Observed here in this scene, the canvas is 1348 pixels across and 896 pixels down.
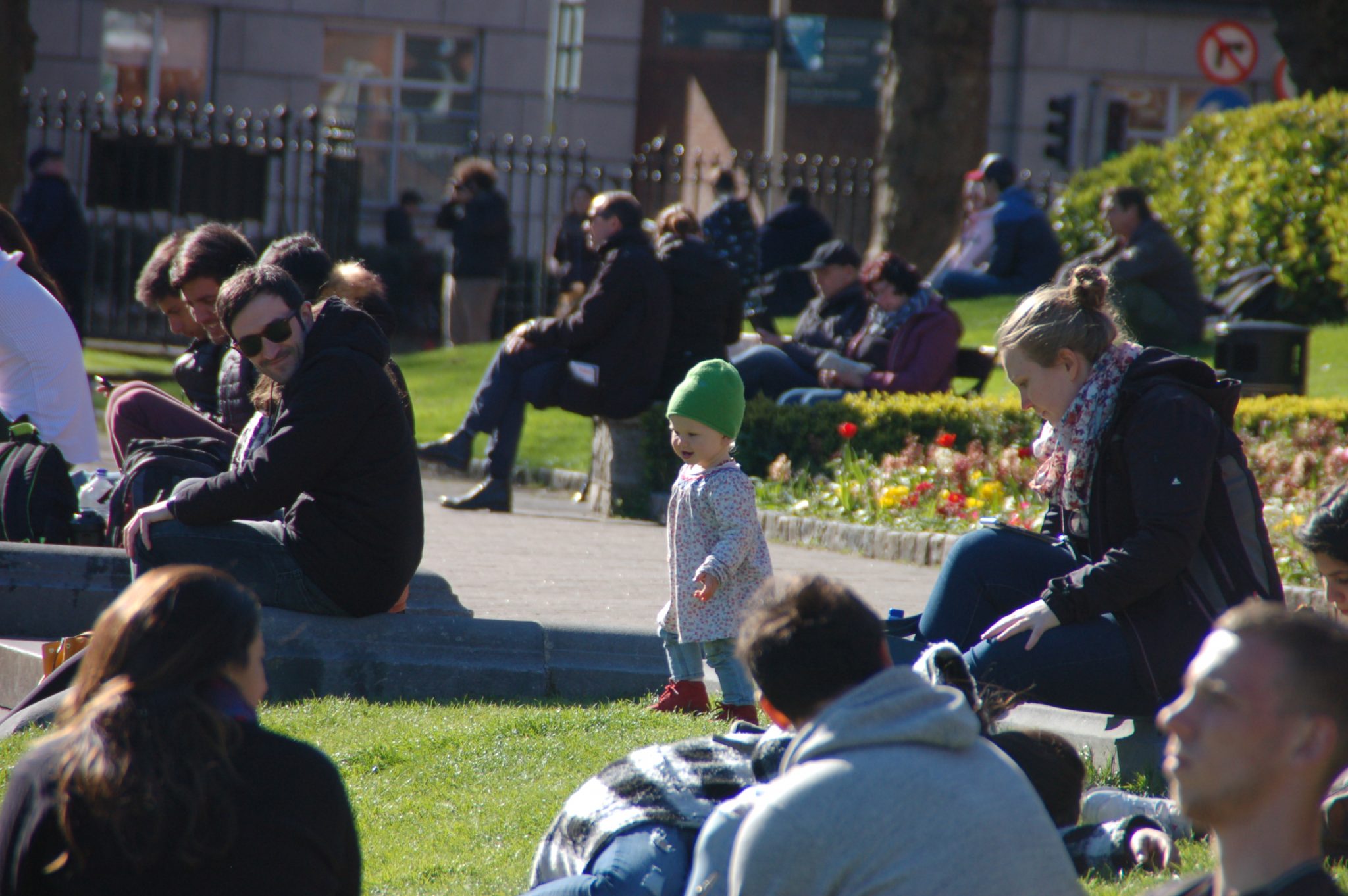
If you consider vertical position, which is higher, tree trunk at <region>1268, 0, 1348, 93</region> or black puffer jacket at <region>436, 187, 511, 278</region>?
tree trunk at <region>1268, 0, 1348, 93</region>

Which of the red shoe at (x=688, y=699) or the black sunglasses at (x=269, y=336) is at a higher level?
the black sunglasses at (x=269, y=336)

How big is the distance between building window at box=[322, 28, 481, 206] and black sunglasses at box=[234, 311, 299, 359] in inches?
768

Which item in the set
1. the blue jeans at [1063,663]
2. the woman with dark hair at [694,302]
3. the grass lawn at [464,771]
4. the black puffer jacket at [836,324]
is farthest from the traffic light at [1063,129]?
the blue jeans at [1063,663]

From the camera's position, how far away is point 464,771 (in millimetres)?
4363

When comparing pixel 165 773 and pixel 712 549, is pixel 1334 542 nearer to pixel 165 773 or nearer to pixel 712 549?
pixel 712 549

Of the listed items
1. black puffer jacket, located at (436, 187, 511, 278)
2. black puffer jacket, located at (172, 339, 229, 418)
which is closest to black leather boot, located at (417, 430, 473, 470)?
black puffer jacket, located at (172, 339, 229, 418)

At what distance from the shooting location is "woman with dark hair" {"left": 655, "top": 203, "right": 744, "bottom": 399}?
9516mm

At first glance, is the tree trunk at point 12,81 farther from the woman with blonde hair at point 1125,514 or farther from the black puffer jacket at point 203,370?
the woman with blonde hair at point 1125,514

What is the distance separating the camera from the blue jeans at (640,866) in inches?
117

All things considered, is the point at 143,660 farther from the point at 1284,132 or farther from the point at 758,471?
the point at 1284,132

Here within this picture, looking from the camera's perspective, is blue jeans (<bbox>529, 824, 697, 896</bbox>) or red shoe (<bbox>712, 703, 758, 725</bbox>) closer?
blue jeans (<bbox>529, 824, 697, 896</bbox>)

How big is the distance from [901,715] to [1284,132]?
13520 millimetres

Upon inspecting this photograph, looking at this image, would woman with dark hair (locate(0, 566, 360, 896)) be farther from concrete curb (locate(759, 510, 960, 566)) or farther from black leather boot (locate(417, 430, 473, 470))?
black leather boot (locate(417, 430, 473, 470))

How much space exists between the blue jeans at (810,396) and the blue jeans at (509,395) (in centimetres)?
145
